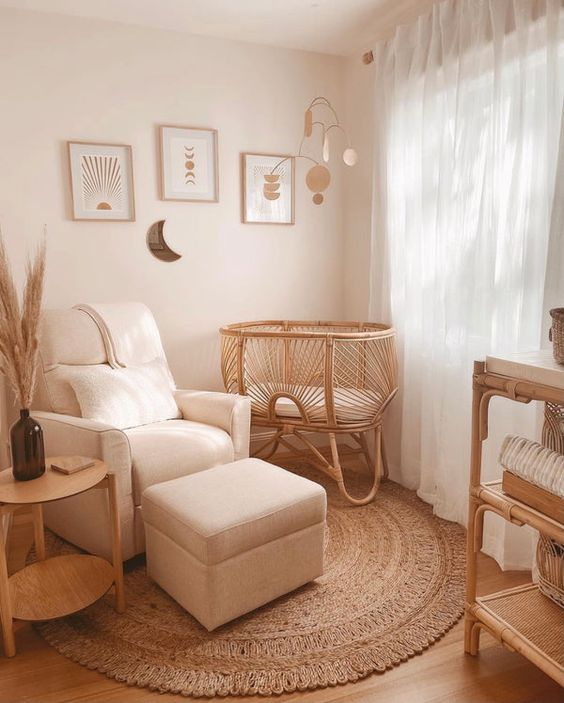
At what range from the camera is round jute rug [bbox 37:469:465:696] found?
1.66m

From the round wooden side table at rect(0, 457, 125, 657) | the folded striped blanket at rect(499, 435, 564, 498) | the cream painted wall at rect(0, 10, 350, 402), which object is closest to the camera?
the folded striped blanket at rect(499, 435, 564, 498)

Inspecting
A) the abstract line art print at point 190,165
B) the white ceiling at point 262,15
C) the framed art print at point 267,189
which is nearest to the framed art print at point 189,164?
the abstract line art print at point 190,165

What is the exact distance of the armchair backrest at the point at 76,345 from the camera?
2.51 m

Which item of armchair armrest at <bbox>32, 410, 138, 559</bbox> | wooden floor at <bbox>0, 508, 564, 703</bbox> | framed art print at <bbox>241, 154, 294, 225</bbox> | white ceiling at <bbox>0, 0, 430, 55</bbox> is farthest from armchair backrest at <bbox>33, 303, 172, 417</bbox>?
white ceiling at <bbox>0, 0, 430, 55</bbox>

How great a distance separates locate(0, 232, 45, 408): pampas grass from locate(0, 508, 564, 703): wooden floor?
79cm

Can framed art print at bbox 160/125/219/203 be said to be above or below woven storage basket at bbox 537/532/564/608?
above

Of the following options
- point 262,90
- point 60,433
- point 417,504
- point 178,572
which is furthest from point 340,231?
point 178,572

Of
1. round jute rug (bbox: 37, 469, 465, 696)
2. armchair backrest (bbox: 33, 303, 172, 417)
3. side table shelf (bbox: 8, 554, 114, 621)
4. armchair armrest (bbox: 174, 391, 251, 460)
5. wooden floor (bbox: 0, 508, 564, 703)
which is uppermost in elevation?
armchair backrest (bbox: 33, 303, 172, 417)

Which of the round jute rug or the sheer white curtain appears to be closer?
the round jute rug

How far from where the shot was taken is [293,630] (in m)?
1.85

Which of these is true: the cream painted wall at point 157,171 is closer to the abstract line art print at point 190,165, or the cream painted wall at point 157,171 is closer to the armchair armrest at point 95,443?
the abstract line art print at point 190,165

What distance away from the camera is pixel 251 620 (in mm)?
1904

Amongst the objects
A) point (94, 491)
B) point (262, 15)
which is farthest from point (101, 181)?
point (94, 491)

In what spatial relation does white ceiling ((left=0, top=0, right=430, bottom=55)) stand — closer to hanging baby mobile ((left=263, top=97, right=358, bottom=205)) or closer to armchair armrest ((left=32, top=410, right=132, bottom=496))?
hanging baby mobile ((left=263, top=97, right=358, bottom=205))
